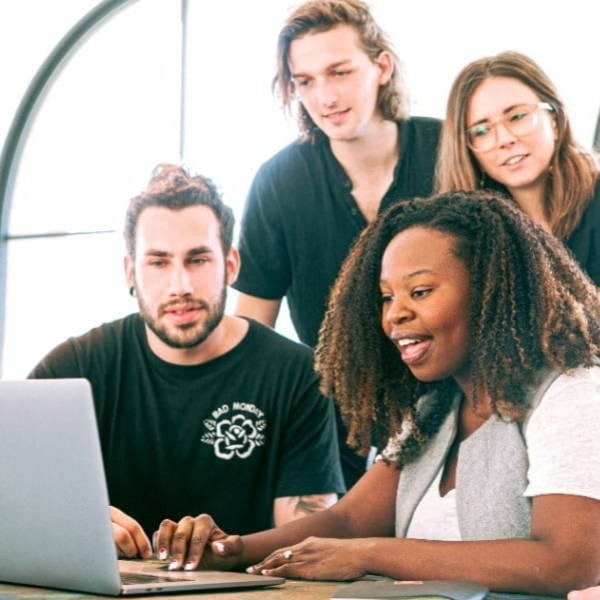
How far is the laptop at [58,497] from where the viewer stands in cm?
150

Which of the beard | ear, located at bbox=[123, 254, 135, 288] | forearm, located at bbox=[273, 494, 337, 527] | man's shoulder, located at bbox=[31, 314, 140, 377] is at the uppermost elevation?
ear, located at bbox=[123, 254, 135, 288]

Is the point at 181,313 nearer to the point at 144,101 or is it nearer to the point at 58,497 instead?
the point at 58,497

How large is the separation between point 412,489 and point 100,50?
16.6 ft

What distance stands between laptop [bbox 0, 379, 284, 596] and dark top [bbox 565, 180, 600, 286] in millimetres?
1290

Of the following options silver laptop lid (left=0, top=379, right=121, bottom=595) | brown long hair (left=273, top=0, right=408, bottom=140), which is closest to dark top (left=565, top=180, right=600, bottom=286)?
brown long hair (left=273, top=0, right=408, bottom=140)

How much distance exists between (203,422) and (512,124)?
0.93 metres

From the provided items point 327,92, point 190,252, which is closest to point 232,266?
point 190,252

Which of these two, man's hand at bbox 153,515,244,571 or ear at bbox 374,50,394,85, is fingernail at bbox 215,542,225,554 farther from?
ear at bbox 374,50,394,85

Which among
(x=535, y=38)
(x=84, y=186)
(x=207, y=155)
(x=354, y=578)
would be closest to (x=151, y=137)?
(x=84, y=186)

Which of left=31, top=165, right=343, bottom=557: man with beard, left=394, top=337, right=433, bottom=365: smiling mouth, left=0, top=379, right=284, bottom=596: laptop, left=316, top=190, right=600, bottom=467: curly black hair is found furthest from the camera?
left=31, top=165, right=343, bottom=557: man with beard

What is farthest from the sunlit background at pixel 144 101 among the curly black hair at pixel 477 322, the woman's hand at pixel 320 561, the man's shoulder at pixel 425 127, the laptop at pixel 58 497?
the laptop at pixel 58 497

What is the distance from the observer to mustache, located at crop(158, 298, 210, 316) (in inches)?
118

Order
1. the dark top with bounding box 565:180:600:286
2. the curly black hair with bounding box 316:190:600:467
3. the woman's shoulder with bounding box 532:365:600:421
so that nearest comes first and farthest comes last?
1. the woman's shoulder with bounding box 532:365:600:421
2. the curly black hair with bounding box 316:190:600:467
3. the dark top with bounding box 565:180:600:286

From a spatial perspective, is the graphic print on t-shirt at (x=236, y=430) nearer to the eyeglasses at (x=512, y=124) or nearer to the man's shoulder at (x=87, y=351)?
the man's shoulder at (x=87, y=351)
